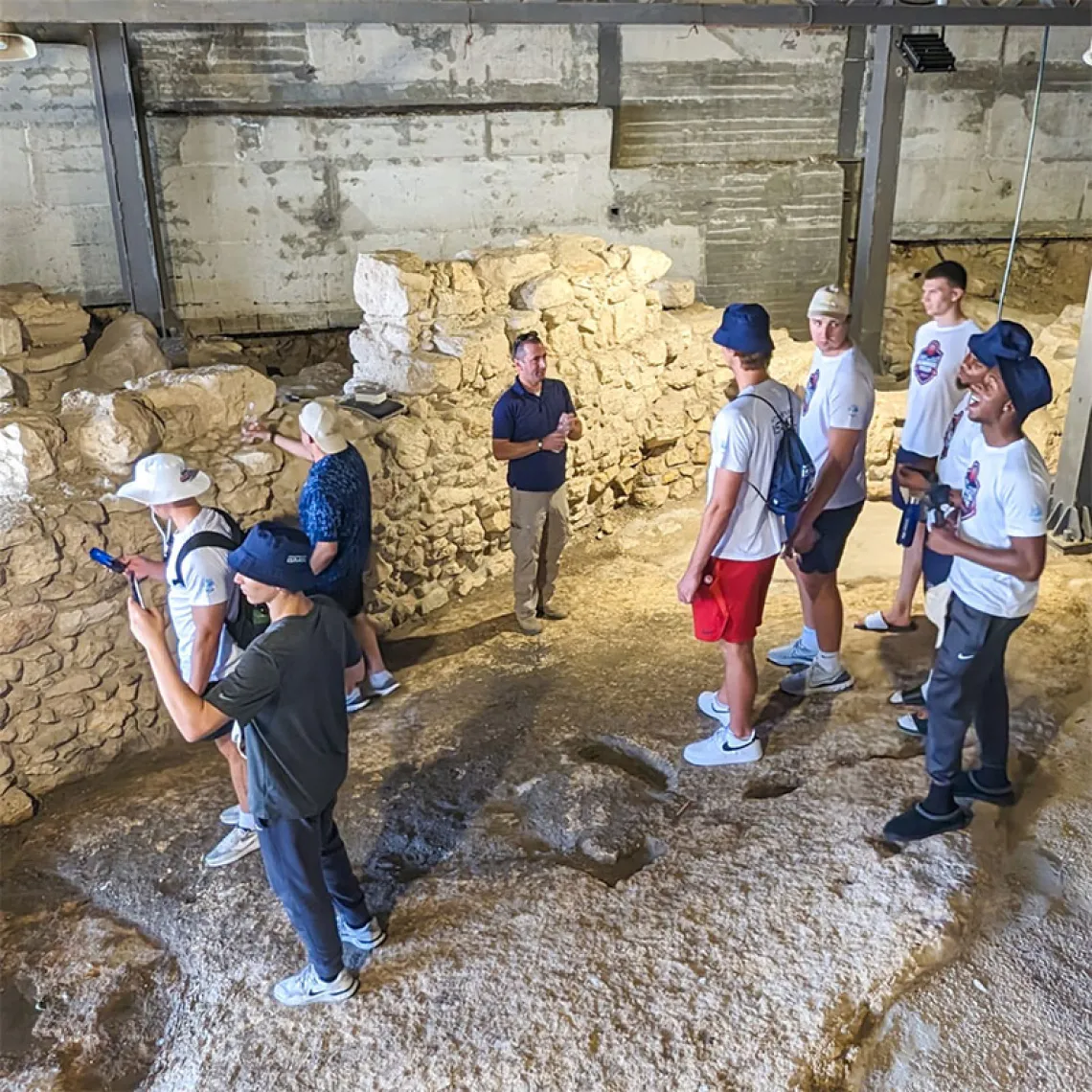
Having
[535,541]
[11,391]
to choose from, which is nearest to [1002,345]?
[535,541]

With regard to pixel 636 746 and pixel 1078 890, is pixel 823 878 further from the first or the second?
pixel 636 746

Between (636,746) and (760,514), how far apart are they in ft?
3.97

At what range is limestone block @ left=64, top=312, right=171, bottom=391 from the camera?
771 centimetres

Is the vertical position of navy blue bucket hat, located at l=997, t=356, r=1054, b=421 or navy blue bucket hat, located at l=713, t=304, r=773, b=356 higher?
navy blue bucket hat, located at l=713, t=304, r=773, b=356

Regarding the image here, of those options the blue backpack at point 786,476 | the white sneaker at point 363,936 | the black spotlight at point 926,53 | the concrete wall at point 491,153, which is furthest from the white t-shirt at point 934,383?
the concrete wall at point 491,153

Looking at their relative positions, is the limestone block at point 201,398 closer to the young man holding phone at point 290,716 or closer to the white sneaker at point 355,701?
the white sneaker at point 355,701

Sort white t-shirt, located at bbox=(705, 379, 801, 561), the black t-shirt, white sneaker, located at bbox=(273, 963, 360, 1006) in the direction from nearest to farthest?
the black t-shirt < white sneaker, located at bbox=(273, 963, 360, 1006) < white t-shirt, located at bbox=(705, 379, 801, 561)

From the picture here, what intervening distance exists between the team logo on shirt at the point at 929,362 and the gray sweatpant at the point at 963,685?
5.21 feet

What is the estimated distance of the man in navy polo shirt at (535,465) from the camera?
17.6ft

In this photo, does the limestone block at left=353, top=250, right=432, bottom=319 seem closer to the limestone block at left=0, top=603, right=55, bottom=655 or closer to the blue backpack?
the limestone block at left=0, top=603, right=55, bottom=655

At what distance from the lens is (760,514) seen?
4.05 m

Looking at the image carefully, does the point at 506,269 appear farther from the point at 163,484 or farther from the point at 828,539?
the point at 163,484

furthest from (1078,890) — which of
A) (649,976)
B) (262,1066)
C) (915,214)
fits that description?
(915,214)

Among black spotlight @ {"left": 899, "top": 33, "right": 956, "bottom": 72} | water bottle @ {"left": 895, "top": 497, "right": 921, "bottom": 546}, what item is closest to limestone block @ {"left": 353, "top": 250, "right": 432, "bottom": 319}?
water bottle @ {"left": 895, "top": 497, "right": 921, "bottom": 546}
